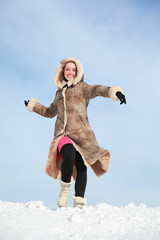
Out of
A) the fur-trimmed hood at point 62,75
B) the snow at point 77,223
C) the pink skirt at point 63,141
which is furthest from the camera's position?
the fur-trimmed hood at point 62,75

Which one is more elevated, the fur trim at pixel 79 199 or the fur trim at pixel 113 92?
the fur trim at pixel 113 92

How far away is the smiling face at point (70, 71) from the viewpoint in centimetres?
482

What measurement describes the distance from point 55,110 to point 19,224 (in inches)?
82.5

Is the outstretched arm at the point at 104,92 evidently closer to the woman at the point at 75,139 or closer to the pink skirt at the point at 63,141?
the woman at the point at 75,139

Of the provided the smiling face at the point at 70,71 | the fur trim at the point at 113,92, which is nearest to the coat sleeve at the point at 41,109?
the smiling face at the point at 70,71

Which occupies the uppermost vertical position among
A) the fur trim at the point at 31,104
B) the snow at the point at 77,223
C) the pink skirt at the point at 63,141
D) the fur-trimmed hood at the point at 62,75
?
the fur-trimmed hood at the point at 62,75

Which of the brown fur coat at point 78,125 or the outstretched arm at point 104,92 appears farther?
the brown fur coat at point 78,125

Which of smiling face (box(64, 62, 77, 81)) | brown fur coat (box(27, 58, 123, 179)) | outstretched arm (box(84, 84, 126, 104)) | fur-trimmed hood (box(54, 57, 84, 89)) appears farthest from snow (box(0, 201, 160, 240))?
smiling face (box(64, 62, 77, 81))

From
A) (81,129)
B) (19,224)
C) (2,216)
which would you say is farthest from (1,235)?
(81,129)

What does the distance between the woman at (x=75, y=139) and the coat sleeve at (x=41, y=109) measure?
0.28 m

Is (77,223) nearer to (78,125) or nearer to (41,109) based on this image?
(78,125)

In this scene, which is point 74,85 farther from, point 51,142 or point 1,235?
point 1,235

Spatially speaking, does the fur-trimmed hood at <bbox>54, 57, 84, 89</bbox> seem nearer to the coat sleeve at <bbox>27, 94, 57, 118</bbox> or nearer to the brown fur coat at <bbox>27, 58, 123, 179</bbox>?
the brown fur coat at <bbox>27, 58, 123, 179</bbox>

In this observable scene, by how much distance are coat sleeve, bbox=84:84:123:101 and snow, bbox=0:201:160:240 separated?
4.94ft
